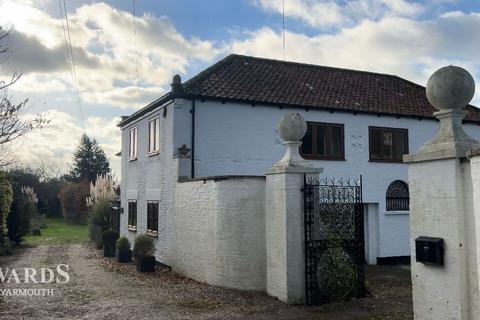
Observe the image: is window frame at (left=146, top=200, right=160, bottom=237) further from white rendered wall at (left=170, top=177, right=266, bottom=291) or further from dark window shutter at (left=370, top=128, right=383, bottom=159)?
dark window shutter at (left=370, top=128, right=383, bottom=159)

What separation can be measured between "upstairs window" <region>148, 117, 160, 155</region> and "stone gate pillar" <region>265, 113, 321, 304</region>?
23.3 feet

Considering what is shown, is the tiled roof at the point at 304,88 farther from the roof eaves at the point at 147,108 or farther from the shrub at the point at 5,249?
the shrub at the point at 5,249

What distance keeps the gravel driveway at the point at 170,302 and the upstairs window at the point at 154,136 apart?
15.3ft

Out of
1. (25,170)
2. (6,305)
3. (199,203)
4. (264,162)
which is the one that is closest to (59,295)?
(6,305)

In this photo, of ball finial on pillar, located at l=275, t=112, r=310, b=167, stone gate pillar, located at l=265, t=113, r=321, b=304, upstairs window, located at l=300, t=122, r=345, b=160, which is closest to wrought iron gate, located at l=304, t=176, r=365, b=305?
stone gate pillar, located at l=265, t=113, r=321, b=304

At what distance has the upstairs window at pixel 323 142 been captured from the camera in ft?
52.2

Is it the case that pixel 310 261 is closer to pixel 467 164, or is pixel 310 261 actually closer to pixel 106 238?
pixel 467 164

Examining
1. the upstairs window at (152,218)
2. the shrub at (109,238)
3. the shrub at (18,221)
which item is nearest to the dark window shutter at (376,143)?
the upstairs window at (152,218)

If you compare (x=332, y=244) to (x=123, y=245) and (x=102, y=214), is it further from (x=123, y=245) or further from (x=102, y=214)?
(x=102, y=214)

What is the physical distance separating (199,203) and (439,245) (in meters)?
7.75

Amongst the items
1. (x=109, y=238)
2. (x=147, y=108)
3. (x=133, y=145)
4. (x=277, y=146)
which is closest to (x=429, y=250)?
(x=277, y=146)

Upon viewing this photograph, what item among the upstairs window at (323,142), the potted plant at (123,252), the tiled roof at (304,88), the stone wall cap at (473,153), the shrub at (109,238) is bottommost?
the potted plant at (123,252)

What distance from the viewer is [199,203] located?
40.7ft

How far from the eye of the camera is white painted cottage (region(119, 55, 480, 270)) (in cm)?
1215
